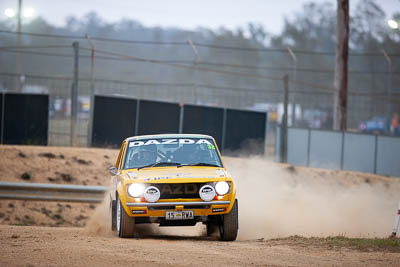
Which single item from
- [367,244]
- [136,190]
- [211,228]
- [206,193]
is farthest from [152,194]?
[367,244]

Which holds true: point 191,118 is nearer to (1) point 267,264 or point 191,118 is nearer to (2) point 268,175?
(2) point 268,175

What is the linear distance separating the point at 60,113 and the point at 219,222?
59.2 feet

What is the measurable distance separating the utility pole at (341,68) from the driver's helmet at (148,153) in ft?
49.5

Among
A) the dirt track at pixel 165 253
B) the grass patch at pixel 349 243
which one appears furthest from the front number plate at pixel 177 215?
the grass patch at pixel 349 243

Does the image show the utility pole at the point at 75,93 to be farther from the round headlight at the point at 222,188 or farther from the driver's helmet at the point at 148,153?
the round headlight at the point at 222,188

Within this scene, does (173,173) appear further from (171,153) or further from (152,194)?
(171,153)

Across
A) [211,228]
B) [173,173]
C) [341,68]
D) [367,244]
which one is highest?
[341,68]

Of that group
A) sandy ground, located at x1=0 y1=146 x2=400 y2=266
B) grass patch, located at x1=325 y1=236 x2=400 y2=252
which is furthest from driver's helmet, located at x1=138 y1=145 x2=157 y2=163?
grass patch, located at x1=325 y1=236 x2=400 y2=252

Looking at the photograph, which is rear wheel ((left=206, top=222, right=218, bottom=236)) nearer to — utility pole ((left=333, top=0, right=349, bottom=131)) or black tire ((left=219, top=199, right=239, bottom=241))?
black tire ((left=219, top=199, right=239, bottom=241))

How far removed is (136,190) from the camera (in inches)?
384

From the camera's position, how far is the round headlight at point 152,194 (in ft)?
31.8

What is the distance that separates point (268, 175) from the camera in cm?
2064

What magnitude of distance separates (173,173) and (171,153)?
3.05ft

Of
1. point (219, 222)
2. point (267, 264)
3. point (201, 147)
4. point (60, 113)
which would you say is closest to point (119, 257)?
point (267, 264)
